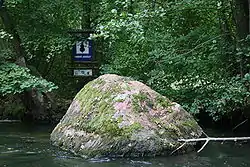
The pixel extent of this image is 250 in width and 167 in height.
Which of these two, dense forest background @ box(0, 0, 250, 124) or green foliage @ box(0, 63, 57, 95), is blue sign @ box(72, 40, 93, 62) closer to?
dense forest background @ box(0, 0, 250, 124)

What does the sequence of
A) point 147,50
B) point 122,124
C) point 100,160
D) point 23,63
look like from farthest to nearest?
1. point 23,63
2. point 147,50
3. point 122,124
4. point 100,160

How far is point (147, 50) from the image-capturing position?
9422 millimetres

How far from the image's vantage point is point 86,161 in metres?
5.71

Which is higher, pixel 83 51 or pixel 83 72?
pixel 83 51

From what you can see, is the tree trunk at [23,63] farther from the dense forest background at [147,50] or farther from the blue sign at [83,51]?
the blue sign at [83,51]

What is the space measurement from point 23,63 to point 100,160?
5.82m

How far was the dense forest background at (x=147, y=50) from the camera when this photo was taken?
7.59 meters

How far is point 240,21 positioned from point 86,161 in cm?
470

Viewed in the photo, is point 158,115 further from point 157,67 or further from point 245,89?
point 157,67

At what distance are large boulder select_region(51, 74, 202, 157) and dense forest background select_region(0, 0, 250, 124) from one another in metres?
1.03

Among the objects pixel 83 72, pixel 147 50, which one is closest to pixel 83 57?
pixel 83 72

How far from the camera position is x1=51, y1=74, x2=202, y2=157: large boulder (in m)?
5.95

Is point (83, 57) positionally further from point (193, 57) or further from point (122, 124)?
point (122, 124)

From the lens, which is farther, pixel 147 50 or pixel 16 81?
pixel 147 50
